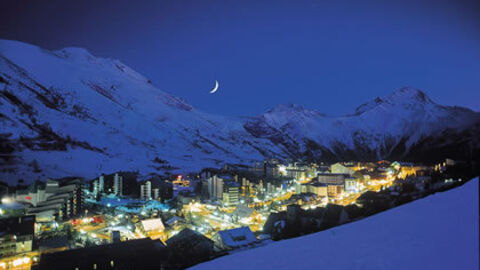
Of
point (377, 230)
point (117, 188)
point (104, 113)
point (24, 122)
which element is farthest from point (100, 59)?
point (377, 230)

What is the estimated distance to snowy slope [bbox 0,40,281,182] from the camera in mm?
64188

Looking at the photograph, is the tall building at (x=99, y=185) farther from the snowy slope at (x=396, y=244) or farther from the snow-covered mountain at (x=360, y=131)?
the snow-covered mountain at (x=360, y=131)

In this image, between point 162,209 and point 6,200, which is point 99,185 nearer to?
point 6,200

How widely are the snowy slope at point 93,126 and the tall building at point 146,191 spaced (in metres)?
20.6

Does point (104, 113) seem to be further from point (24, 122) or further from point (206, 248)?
point (206, 248)

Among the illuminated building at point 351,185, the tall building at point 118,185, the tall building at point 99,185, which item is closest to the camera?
the illuminated building at point 351,185

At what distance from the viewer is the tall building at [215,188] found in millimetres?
36688

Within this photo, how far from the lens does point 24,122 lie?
7775cm

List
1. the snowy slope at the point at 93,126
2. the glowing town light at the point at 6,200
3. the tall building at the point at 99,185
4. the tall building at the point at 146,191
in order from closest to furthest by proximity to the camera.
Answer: the glowing town light at the point at 6,200 < the tall building at the point at 146,191 < the tall building at the point at 99,185 < the snowy slope at the point at 93,126

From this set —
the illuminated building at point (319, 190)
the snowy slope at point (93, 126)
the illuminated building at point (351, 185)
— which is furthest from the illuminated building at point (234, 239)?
the snowy slope at point (93, 126)

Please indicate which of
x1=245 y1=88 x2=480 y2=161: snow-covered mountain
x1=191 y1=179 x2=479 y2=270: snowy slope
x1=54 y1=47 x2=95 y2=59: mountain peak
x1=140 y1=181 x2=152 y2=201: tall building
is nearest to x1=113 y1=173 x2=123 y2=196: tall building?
x1=140 y1=181 x2=152 y2=201: tall building

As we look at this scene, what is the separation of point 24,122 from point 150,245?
274ft

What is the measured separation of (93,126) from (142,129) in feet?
61.9

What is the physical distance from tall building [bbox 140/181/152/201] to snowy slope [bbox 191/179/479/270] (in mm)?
36645
